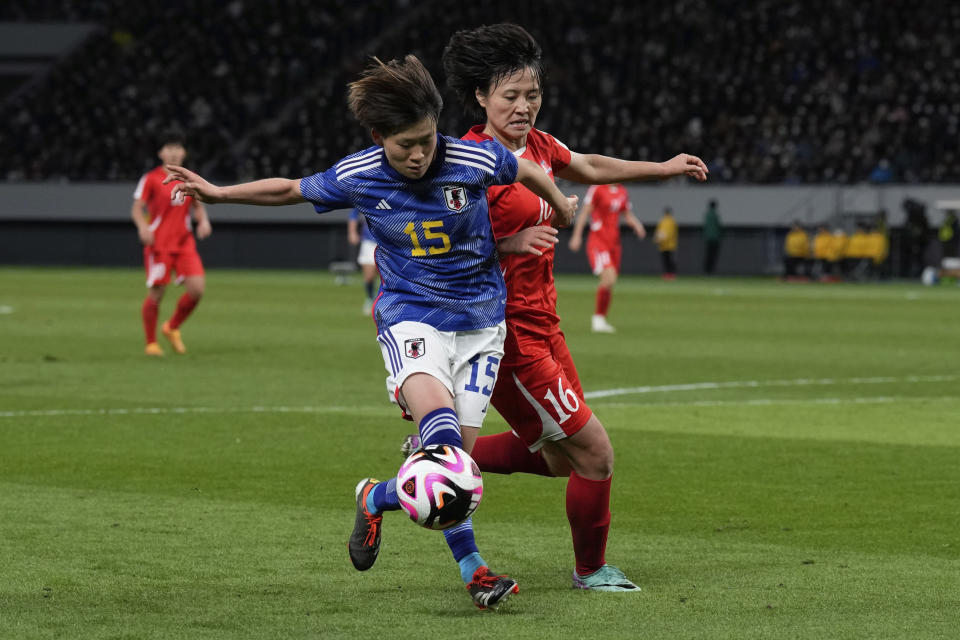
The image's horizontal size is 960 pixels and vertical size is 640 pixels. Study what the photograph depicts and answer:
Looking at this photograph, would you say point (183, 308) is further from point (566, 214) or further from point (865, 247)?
point (865, 247)

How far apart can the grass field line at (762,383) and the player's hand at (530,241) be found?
6764 mm

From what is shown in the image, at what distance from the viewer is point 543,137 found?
5594mm

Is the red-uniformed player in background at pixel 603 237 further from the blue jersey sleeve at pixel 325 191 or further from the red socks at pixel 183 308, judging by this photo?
the blue jersey sleeve at pixel 325 191

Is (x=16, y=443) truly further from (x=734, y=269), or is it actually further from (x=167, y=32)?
(x=167, y=32)

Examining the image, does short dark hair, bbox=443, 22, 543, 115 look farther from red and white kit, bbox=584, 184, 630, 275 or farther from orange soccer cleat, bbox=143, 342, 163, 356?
red and white kit, bbox=584, 184, 630, 275

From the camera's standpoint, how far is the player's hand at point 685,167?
5.47 metres

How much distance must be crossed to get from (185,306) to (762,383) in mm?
6087

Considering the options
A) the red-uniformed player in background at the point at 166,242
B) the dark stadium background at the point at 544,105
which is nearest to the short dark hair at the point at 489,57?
the red-uniformed player in background at the point at 166,242

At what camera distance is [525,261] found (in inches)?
213

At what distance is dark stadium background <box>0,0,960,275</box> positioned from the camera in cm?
3991

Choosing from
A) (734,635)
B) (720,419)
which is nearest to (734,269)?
(720,419)

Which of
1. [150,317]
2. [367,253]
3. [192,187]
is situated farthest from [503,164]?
[367,253]

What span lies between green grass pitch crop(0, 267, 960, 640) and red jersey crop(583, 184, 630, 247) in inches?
130

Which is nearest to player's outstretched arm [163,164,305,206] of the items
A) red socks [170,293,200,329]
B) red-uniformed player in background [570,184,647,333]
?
red socks [170,293,200,329]
